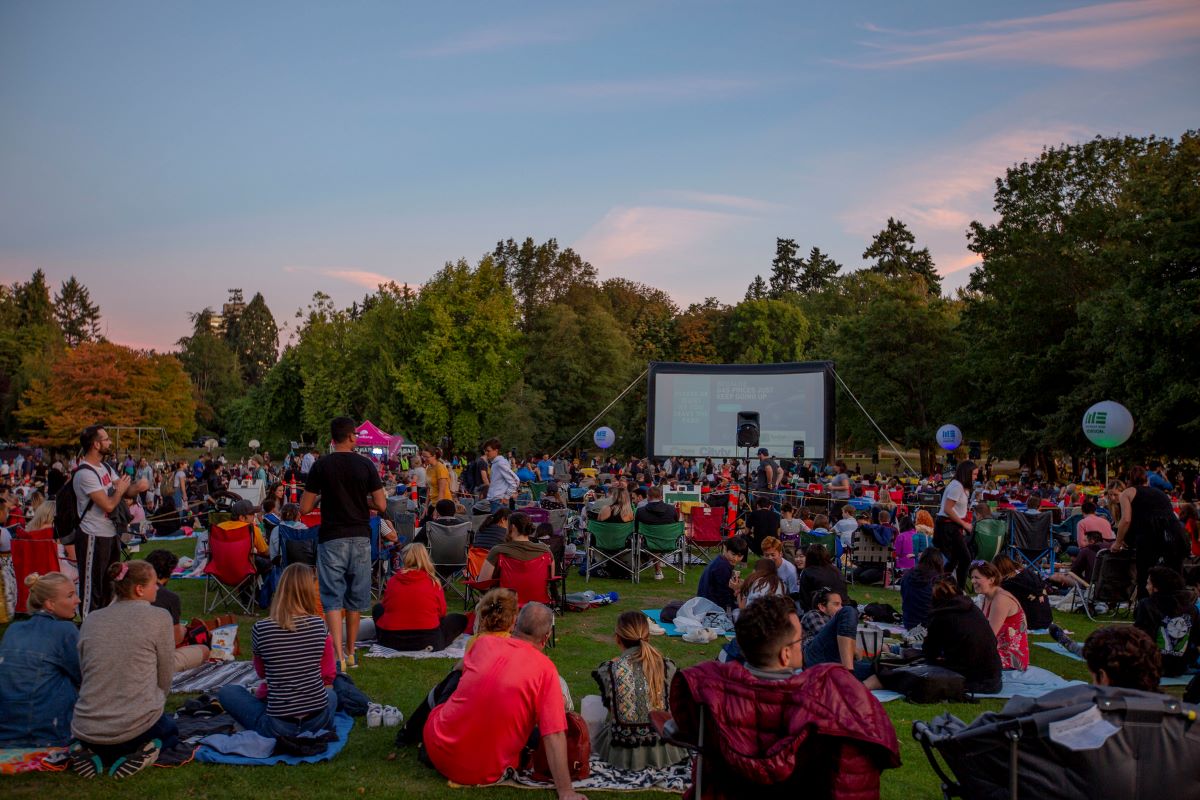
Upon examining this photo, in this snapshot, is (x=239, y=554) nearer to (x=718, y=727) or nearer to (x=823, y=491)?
(x=718, y=727)

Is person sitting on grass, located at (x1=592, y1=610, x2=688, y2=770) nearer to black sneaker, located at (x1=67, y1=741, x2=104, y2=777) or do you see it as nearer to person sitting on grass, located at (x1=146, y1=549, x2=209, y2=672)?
black sneaker, located at (x1=67, y1=741, x2=104, y2=777)

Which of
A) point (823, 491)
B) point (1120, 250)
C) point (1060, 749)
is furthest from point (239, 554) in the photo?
point (1120, 250)

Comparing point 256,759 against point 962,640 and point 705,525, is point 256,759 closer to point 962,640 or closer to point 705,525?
point 962,640

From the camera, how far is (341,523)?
5789mm

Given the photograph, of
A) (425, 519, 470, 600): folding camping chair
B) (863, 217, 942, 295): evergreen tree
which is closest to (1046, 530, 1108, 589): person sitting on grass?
(425, 519, 470, 600): folding camping chair

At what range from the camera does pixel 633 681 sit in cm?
434

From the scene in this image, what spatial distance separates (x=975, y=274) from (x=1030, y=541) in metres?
21.4

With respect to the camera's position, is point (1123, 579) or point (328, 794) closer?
point (328, 794)

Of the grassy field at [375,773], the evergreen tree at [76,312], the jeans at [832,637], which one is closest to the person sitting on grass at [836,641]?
the jeans at [832,637]

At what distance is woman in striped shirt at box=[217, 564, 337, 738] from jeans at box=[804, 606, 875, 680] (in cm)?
289

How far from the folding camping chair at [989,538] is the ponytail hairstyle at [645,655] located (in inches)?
266

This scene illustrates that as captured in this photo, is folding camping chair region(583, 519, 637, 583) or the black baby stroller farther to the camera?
folding camping chair region(583, 519, 637, 583)

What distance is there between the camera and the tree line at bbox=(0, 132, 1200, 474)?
21000mm

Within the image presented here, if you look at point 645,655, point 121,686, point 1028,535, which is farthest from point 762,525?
point 121,686
